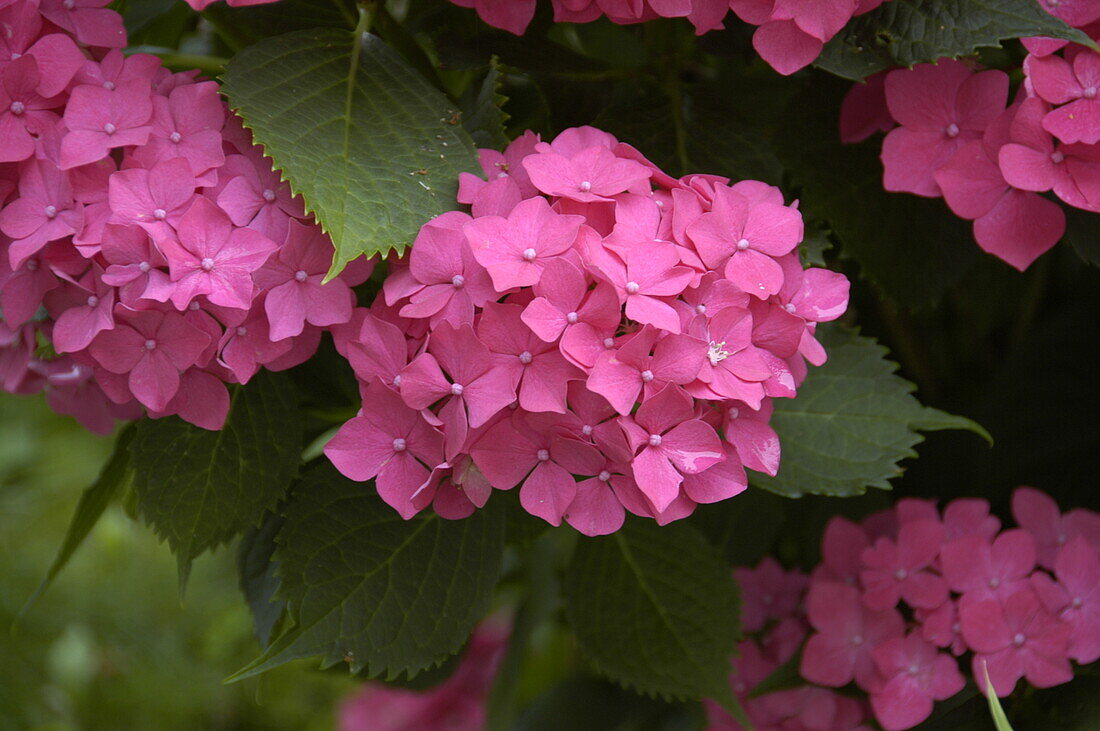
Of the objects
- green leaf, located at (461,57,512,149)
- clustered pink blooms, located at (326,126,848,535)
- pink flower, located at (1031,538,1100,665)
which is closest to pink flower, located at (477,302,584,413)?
clustered pink blooms, located at (326,126,848,535)

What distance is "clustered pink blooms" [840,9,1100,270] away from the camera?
45 centimetres

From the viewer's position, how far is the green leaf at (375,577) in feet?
1.54

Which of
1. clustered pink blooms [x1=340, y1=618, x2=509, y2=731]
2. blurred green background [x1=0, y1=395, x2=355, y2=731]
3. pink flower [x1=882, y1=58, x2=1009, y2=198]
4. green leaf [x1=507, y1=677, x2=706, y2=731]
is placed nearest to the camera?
pink flower [x1=882, y1=58, x2=1009, y2=198]

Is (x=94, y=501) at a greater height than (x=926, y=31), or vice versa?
(x=926, y=31)

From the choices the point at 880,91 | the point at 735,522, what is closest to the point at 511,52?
the point at 880,91

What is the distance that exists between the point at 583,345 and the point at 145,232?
0.61 ft

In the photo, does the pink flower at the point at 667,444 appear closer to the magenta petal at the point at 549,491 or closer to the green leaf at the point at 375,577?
the magenta petal at the point at 549,491

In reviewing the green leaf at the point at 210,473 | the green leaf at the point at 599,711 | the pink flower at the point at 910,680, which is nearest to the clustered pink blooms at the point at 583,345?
the green leaf at the point at 210,473

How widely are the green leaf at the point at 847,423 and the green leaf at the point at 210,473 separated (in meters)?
0.25

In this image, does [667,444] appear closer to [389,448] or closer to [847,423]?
[389,448]

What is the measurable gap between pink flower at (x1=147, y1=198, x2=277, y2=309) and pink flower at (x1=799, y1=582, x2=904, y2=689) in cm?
35

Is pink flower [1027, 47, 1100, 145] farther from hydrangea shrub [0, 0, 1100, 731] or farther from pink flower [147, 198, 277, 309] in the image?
pink flower [147, 198, 277, 309]

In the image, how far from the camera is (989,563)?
0.55m

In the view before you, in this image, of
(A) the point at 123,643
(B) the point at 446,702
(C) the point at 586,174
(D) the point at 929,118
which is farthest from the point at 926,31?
(A) the point at 123,643
